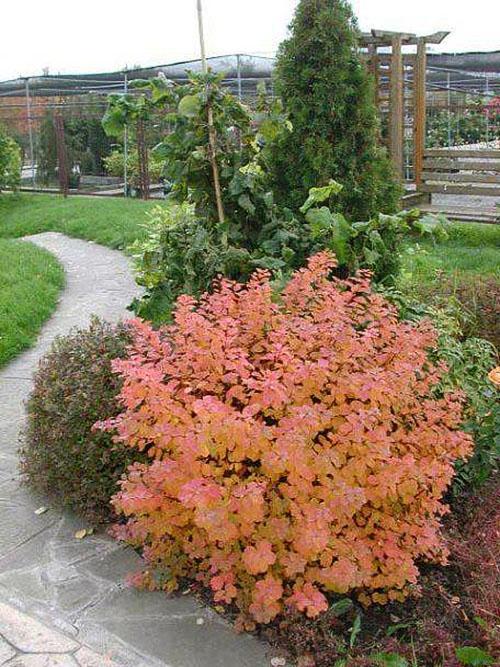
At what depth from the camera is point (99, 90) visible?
778 inches

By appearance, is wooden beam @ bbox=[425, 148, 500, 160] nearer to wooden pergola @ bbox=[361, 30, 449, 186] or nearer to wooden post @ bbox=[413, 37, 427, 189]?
wooden post @ bbox=[413, 37, 427, 189]

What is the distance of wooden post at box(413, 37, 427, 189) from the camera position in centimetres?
1104

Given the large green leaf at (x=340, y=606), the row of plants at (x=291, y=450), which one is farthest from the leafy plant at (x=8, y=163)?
the large green leaf at (x=340, y=606)

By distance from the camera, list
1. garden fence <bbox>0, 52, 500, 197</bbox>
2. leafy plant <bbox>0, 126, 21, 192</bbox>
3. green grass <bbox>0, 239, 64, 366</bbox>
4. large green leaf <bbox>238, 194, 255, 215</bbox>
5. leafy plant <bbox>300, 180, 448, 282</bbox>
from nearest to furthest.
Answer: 1. leafy plant <bbox>300, 180, 448, 282</bbox>
2. large green leaf <bbox>238, 194, 255, 215</bbox>
3. green grass <bbox>0, 239, 64, 366</bbox>
4. garden fence <bbox>0, 52, 500, 197</bbox>
5. leafy plant <bbox>0, 126, 21, 192</bbox>

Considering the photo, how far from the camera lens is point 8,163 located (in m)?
17.0

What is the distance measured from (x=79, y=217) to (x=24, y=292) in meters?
5.68

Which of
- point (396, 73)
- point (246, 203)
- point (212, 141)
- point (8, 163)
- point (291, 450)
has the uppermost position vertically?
point (396, 73)

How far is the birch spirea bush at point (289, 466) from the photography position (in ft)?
8.63

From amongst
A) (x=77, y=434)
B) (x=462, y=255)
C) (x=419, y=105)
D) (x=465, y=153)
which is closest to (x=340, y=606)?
(x=77, y=434)

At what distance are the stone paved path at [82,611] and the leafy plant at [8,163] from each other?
46.2ft

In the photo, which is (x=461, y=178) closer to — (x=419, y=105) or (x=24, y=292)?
(x=419, y=105)

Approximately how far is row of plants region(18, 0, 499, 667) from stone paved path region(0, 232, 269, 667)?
10 centimetres

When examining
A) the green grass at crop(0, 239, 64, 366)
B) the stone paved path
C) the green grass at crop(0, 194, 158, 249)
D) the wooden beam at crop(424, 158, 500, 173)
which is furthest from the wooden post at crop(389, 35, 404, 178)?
the stone paved path

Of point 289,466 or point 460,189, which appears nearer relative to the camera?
point 289,466
